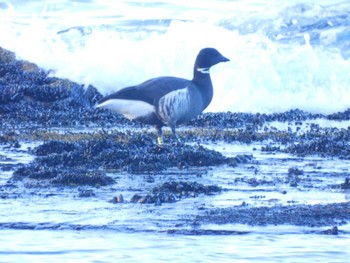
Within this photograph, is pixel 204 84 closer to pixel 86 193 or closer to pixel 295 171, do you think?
pixel 295 171

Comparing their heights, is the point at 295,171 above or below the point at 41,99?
below

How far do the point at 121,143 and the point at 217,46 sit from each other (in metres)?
17.2

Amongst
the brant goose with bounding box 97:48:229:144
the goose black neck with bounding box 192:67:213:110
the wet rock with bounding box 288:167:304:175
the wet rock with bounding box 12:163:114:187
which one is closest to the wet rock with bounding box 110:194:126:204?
the wet rock with bounding box 12:163:114:187

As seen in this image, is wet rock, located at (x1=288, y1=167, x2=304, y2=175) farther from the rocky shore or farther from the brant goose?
the brant goose

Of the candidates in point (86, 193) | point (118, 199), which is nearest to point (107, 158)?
point (86, 193)

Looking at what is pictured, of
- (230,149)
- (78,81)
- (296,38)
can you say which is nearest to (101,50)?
(78,81)

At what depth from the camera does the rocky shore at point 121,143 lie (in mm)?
10664

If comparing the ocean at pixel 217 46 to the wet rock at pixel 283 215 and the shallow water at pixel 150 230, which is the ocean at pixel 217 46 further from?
the wet rock at pixel 283 215

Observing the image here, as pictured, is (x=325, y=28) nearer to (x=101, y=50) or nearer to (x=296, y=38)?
(x=296, y=38)

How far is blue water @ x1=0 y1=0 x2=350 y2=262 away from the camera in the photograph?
8781 millimetres

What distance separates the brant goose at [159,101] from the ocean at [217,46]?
30.5 feet

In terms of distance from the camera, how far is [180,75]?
29875 mm

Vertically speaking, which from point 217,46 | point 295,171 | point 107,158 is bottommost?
point 295,171

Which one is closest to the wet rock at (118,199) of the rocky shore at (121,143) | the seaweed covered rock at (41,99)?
the rocky shore at (121,143)
